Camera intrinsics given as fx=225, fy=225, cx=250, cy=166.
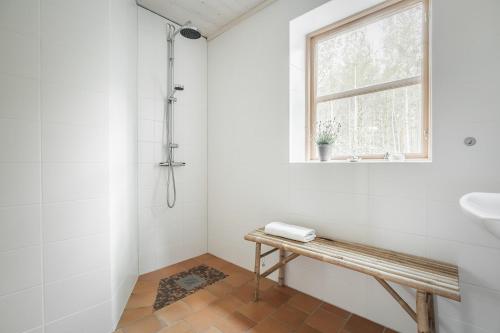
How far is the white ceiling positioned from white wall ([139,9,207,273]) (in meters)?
0.13

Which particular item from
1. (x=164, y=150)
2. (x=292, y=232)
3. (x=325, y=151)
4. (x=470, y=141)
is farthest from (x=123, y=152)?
(x=470, y=141)

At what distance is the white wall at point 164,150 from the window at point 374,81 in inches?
54.4

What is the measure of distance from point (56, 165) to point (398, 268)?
81.2 inches

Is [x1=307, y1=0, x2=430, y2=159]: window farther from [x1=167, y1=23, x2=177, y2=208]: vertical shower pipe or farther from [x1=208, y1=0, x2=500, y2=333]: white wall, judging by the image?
[x1=167, y1=23, x2=177, y2=208]: vertical shower pipe

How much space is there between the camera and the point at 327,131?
Answer: 206 centimetres

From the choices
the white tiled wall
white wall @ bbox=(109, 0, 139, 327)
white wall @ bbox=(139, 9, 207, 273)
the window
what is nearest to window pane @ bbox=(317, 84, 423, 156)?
the window

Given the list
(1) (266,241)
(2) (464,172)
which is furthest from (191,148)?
(2) (464,172)

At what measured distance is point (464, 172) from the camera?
4.18ft

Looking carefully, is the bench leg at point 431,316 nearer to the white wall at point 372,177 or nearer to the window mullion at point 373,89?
the white wall at point 372,177

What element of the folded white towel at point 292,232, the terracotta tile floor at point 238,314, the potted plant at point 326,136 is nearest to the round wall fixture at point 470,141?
the potted plant at point 326,136

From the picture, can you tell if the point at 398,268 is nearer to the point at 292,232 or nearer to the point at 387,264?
the point at 387,264

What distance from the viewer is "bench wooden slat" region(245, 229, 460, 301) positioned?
43.1 inches

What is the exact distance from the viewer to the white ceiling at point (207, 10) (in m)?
2.22

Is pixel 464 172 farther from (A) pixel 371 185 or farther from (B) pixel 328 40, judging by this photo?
(B) pixel 328 40
